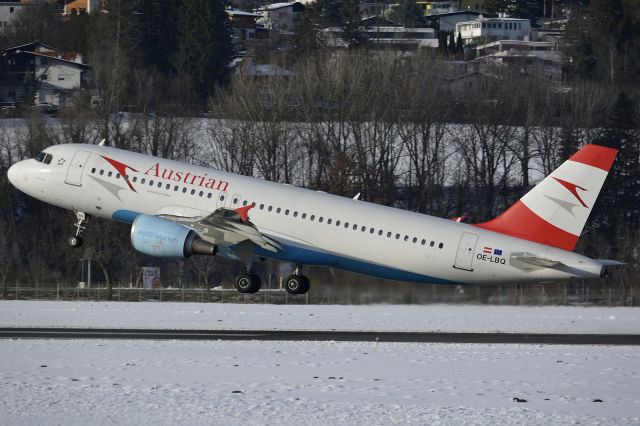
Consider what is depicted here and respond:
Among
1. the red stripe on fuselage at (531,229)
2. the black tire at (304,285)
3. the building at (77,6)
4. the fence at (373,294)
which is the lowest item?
the fence at (373,294)

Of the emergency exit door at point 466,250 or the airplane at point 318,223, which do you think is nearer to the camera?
the airplane at point 318,223

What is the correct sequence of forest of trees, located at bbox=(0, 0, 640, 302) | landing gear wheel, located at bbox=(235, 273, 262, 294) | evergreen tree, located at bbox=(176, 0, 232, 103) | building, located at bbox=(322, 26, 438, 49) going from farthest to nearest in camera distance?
building, located at bbox=(322, 26, 438, 49), evergreen tree, located at bbox=(176, 0, 232, 103), forest of trees, located at bbox=(0, 0, 640, 302), landing gear wheel, located at bbox=(235, 273, 262, 294)

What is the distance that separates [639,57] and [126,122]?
60.2 meters

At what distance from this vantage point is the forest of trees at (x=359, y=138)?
82.6 m

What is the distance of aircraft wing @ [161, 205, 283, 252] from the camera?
4681 cm

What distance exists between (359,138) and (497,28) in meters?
103

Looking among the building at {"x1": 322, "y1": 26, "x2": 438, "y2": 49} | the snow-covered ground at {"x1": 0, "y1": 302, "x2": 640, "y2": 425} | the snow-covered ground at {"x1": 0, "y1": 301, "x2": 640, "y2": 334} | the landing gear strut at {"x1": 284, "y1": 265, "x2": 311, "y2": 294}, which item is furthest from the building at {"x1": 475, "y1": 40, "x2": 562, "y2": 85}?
the snow-covered ground at {"x1": 0, "y1": 302, "x2": 640, "y2": 425}

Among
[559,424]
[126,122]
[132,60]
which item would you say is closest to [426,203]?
[126,122]

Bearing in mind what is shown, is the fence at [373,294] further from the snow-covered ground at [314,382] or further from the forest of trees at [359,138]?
the forest of trees at [359,138]

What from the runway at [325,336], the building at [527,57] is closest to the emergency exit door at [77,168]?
the runway at [325,336]

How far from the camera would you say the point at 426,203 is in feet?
291

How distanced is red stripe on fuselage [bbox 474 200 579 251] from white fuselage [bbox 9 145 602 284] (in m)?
0.35

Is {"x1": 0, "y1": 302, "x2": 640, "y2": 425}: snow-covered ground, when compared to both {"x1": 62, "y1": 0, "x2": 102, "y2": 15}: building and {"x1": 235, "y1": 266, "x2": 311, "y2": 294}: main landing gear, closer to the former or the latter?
{"x1": 235, "y1": 266, "x2": 311, "y2": 294}: main landing gear

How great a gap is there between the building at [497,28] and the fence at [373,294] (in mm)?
121689
